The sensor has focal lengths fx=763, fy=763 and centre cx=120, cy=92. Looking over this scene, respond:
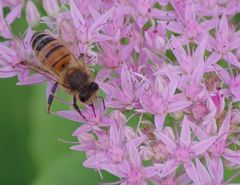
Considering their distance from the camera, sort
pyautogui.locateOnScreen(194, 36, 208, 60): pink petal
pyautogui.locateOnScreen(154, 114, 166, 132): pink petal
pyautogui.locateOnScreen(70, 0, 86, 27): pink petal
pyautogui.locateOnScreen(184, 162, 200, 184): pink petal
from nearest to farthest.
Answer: pyautogui.locateOnScreen(184, 162, 200, 184): pink petal < pyautogui.locateOnScreen(154, 114, 166, 132): pink petal < pyautogui.locateOnScreen(194, 36, 208, 60): pink petal < pyautogui.locateOnScreen(70, 0, 86, 27): pink petal

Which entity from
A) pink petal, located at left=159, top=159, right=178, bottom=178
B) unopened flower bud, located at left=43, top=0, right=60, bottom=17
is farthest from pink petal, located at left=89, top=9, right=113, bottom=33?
pink petal, located at left=159, top=159, right=178, bottom=178

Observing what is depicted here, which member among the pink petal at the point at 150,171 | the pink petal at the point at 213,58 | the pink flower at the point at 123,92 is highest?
the pink flower at the point at 123,92

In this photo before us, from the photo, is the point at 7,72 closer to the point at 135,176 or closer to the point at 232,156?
the point at 135,176

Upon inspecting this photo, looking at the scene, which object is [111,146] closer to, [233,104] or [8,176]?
[233,104]

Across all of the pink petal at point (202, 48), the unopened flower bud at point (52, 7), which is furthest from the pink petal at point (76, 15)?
the pink petal at point (202, 48)

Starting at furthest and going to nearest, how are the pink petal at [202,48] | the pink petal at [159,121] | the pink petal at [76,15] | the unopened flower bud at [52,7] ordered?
the unopened flower bud at [52,7]
the pink petal at [76,15]
the pink petal at [202,48]
the pink petal at [159,121]

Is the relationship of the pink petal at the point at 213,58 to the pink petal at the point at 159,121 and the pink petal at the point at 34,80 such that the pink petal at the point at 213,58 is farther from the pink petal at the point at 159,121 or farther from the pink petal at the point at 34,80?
the pink petal at the point at 34,80

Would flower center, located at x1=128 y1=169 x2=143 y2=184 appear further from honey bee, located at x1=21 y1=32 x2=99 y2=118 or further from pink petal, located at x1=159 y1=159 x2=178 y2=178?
honey bee, located at x1=21 y1=32 x2=99 y2=118

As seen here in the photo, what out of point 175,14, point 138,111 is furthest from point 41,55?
point 175,14
